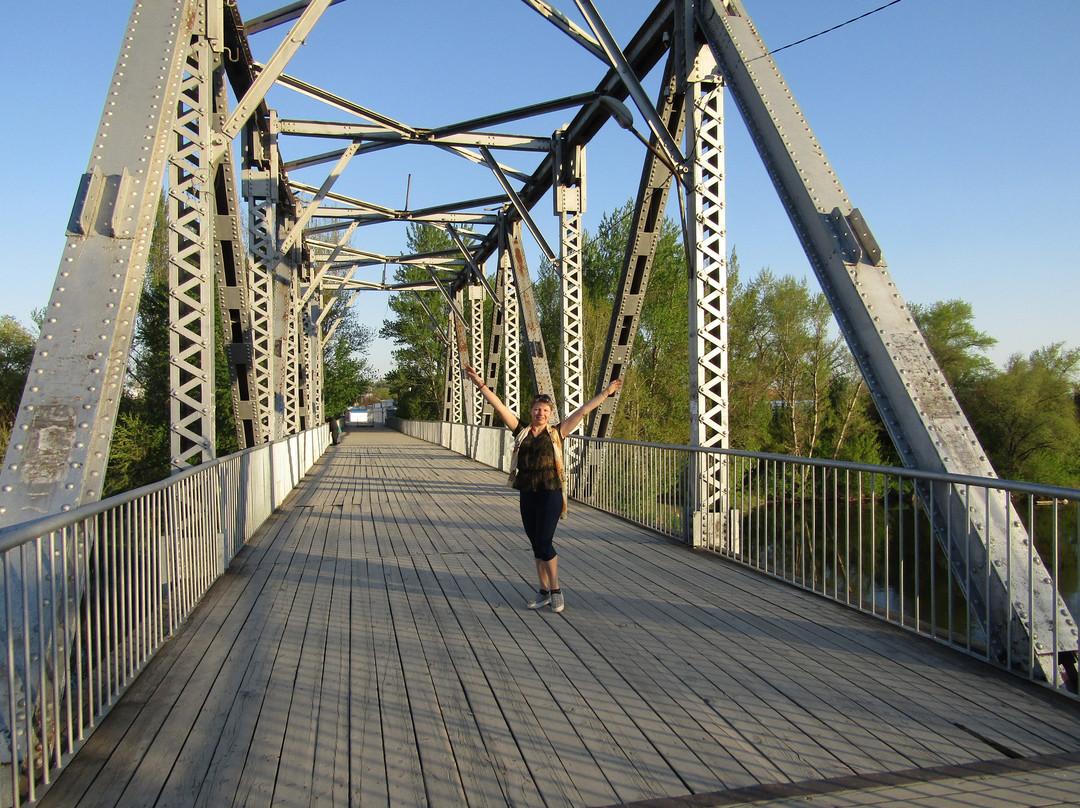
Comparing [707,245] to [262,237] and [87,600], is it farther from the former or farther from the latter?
[262,237]

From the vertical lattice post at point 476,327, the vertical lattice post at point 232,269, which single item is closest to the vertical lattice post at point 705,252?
the vertical lattice post at point 232,269

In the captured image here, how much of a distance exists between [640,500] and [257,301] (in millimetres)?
7837

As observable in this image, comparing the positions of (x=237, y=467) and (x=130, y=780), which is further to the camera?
(x=237, y=467)

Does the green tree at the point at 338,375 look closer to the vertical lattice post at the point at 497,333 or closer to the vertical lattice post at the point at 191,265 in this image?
the vertical lattice post at the point at 497,333

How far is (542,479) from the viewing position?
535 centimetres

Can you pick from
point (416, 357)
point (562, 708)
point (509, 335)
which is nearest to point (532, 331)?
point (509, 335)

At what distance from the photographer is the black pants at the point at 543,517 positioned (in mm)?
5344

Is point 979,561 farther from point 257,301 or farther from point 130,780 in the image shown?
point 257,301

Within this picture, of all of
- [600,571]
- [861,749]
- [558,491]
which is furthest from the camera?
[600,571]

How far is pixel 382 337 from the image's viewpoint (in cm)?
6294

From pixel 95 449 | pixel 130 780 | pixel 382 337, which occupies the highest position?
pixel 382 337

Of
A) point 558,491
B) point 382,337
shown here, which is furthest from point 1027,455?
point 382,337

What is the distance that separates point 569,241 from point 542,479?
8295mm

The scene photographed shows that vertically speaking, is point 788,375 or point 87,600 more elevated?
point 788,375
